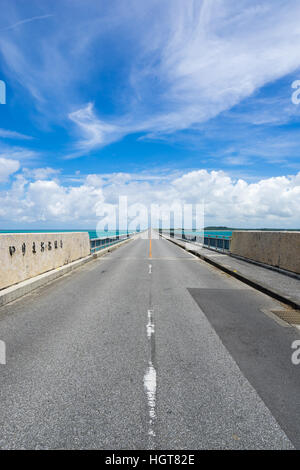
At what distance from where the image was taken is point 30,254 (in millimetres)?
9633

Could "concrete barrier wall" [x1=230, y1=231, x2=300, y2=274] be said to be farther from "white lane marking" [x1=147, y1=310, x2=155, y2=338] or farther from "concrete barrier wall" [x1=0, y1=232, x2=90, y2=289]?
"concrete barrier wall" [x1=0, y1=232, x2=90, y2=289]

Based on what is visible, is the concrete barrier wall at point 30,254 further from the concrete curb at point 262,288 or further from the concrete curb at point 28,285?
the concrete curb at point 262,288

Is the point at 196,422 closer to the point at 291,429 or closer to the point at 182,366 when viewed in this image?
the point at 291,429

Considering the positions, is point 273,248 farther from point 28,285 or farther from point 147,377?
point 147,377

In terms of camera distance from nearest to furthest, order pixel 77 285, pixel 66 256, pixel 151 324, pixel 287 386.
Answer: pixel 287 386 < pixel 151 324 < pixel 77 285 < pixel 66 256

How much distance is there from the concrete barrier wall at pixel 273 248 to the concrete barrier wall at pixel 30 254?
395 inches

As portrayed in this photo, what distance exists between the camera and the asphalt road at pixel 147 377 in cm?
257

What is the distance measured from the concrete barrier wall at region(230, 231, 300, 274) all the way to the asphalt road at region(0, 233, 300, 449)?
4669 mm

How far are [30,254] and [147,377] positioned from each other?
746cm

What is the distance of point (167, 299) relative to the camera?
7.77 meters

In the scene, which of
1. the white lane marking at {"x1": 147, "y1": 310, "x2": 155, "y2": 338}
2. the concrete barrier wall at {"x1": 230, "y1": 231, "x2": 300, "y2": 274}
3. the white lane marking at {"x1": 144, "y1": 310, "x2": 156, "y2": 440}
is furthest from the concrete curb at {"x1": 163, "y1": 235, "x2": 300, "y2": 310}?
the white lane marking at {"x1": 144, "y1": 310, "x2": 156, "y2": 440}

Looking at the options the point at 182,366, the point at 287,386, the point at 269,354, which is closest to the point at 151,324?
the point at 182,366

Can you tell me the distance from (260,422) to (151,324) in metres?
3.13

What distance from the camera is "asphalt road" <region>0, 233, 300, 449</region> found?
257cm
